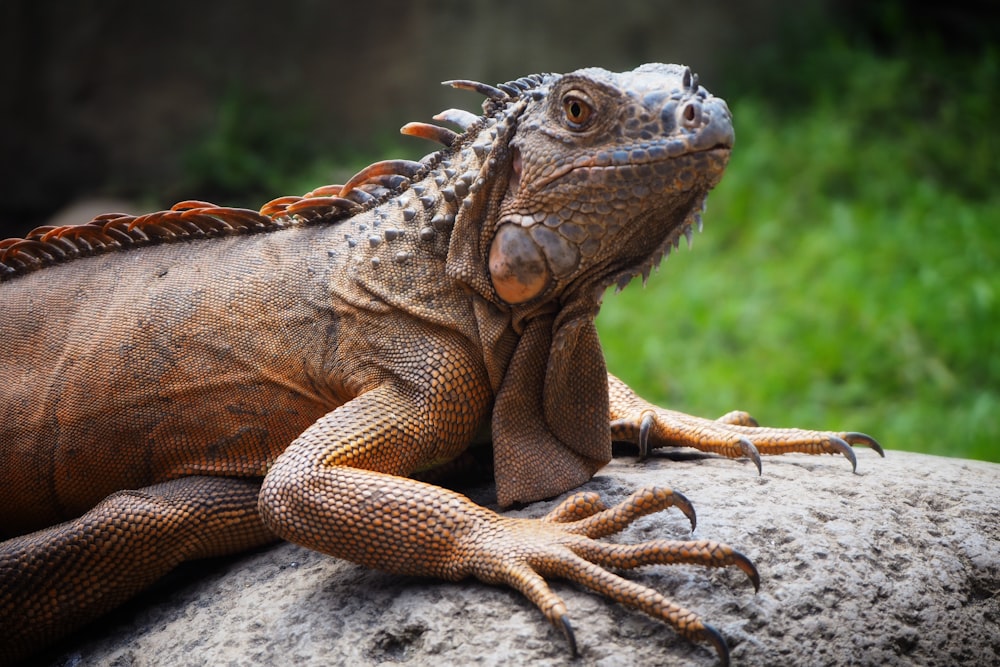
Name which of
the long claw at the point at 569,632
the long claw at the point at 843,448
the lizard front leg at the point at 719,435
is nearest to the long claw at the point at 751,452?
the lizard front leg at the point at 719,435

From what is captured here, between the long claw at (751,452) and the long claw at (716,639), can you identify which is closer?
the long claw at (716,639)

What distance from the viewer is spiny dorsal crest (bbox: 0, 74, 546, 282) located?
3.15 metres

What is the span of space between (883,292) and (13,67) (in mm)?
9221

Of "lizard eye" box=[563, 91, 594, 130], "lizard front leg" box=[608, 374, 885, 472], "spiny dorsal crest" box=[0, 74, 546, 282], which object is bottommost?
"lizard front leg" box=[608, 374, 885, 472]

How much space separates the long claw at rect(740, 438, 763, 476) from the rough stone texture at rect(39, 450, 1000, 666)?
50 millimetres

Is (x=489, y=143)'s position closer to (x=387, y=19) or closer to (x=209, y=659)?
(x=209, y=659)

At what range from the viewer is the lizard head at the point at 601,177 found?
8.73ft

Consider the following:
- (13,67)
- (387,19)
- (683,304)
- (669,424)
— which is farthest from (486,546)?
(13,67)

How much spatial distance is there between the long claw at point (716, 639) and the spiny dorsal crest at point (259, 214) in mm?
1667

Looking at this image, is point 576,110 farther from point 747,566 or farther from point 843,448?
point 843,448

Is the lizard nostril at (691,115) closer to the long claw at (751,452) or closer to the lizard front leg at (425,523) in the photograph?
the lizard front leg at (425,523)

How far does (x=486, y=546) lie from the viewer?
2.60 metres

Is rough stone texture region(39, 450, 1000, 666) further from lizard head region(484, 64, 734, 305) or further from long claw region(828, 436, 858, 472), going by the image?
lizard head region(484, 64, 734, 305)

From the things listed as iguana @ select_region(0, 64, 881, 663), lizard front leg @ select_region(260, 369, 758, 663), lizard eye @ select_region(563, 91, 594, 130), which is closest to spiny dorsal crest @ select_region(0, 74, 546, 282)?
iguana @ select_region(0, 64, 881, 663)
